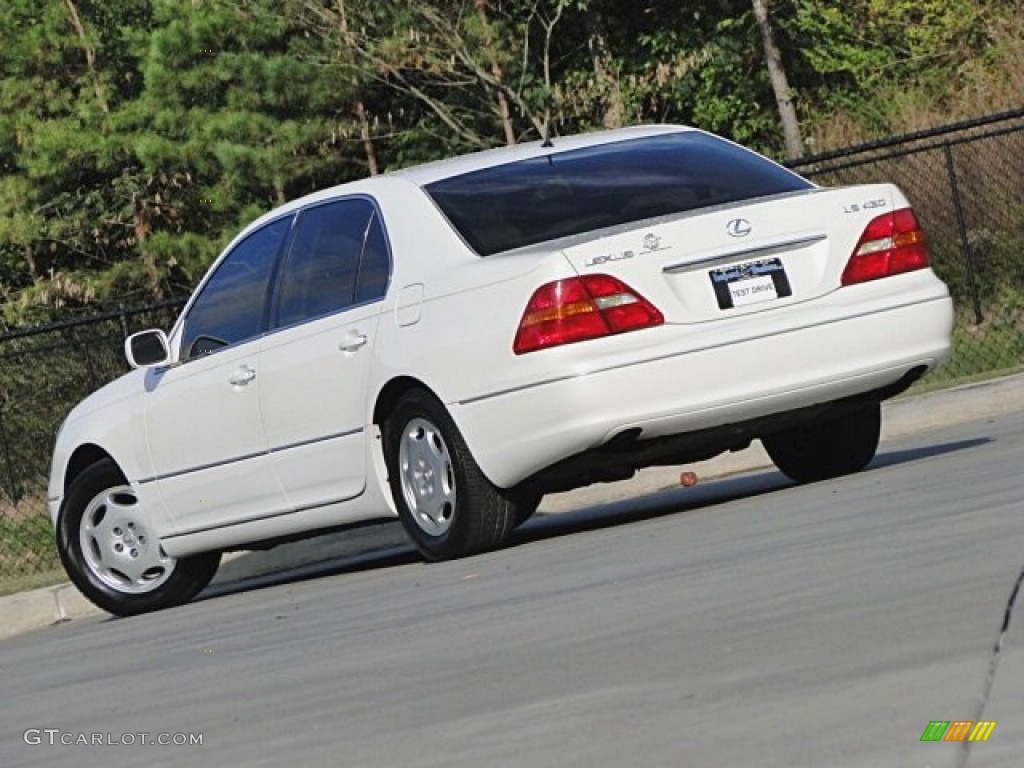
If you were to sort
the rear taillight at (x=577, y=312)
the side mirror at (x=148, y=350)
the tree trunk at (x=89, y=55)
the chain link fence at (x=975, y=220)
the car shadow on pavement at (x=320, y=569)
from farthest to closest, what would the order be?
the tree trunk at (x=89, y=55) < the chain link fence at (x=975, y=220) < the car shadow on pavement at (x=320, y=569) < the side mirror at (x=148, y=350) < the rear taillight at (x=577, y=312)

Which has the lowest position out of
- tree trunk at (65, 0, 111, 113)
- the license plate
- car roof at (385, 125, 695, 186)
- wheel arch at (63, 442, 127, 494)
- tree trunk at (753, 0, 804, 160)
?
tree trunk at (753, 0, 804, 160)

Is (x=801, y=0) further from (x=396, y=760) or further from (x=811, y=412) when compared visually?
(x=396, y=760)

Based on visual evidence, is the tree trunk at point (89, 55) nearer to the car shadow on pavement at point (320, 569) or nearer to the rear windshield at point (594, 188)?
the car shadow on pavement at point (320, 569)

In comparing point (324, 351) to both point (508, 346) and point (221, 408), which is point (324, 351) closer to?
point (221, 408)

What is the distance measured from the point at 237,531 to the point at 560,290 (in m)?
2.28

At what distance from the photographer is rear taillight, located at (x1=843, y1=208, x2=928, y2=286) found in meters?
9.63

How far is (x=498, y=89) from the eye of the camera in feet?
159

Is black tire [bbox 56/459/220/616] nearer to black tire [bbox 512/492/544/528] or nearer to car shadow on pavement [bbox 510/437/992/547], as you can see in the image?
car shadow on pavement [bbox 510/437/992/547]

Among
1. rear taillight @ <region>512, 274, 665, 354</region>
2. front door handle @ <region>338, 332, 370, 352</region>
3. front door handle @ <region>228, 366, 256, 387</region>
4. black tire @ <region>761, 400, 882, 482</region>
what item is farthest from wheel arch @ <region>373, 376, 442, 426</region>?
black tire @ <region>761, 400, 882, 482</region>

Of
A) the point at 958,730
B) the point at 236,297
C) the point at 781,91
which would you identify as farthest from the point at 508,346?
the point at 781,91

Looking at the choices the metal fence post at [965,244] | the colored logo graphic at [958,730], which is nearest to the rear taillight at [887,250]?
the colored logo graphic at [958,730]

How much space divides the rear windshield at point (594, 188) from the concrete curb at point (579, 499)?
252 centimetres

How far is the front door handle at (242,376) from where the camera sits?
10.5 meters

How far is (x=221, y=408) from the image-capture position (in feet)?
35.1
